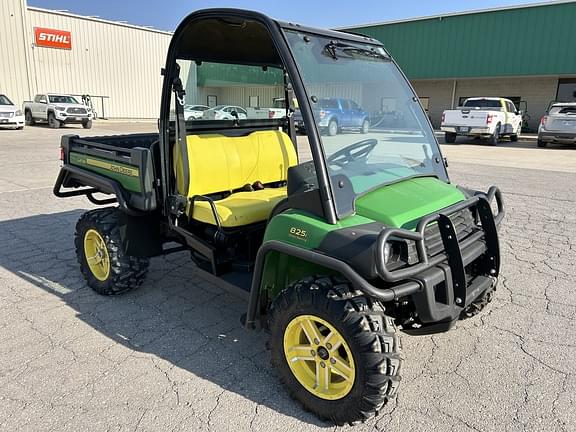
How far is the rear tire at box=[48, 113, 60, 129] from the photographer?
22241 mm

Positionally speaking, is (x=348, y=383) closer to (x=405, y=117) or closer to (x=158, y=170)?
(x=405, y=117)

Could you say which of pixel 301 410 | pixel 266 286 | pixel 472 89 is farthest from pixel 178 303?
pixel 472 89

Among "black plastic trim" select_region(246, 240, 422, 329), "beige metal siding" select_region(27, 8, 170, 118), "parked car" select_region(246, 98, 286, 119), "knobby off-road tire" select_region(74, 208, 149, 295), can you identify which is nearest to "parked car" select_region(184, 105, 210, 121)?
"parked car" select_region(246, 98, 286, 119)

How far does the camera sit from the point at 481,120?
16.6 meters

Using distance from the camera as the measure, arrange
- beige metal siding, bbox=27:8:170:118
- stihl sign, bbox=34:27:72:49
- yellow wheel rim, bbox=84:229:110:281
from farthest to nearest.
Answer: beige metal siding, bbox=27:8:170:118
stihl sign, bbox=34:27:72:49
yellow wheel rim, bbox=84:229:110:281

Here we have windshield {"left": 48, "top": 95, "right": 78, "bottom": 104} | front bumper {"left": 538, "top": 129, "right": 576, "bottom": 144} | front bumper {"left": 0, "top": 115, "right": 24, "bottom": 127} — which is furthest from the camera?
windshield {"left": 48, "top": 95, "right": 78, "bottom": 104}

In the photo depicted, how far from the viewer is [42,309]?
3.48 meters

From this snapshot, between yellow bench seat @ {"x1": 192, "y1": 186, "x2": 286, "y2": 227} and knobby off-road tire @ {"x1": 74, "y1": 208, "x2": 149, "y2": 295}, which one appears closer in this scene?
yellow bench seat @ {"x1": 192, "y1": 186, "x2": 286, "y2": 227}

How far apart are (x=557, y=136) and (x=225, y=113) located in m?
16.3

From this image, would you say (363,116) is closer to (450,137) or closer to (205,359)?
(205,359)

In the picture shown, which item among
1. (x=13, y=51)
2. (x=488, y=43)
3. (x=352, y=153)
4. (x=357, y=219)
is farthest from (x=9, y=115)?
(x=488, y=43)

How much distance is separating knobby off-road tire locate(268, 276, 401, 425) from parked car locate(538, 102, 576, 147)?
671 inches

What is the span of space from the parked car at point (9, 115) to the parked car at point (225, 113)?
20.1m

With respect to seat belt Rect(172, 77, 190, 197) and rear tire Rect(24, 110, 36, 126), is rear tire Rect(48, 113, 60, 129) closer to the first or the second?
rear tire Rect(24, 110, 36, 126)
